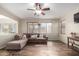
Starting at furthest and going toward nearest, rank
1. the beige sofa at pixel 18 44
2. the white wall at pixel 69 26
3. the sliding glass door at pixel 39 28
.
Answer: the white wall at pixel 69 26 < the beige sofa at pixel 18 44 < the sliding glass door at pixel 39 28

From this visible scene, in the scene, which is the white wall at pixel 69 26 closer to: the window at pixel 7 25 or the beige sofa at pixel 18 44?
the beige sofa at pixel 18 44

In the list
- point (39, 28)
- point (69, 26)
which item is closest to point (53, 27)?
point (39, 28)

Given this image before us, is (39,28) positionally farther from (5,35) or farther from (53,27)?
(5,35)

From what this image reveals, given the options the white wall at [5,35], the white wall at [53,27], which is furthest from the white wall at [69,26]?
the white wall at [5,35]

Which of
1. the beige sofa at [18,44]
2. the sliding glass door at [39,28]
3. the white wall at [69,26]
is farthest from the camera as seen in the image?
the white wall at [69,26]

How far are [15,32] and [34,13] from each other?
93 cm

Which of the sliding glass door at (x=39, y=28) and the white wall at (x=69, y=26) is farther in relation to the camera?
the white wall at (x=69, y=26)

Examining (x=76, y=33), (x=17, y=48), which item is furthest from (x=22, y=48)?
(x=76, y=33)

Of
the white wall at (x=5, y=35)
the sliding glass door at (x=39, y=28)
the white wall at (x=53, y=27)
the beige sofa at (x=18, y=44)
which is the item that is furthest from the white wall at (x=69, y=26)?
the white wall at (x=5, y=35)

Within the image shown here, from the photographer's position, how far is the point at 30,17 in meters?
3.39

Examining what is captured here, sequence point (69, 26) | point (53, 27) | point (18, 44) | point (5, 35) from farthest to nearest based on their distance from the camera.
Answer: point (69, 26), point (18, 44), point (53, 27), point (5, 35)

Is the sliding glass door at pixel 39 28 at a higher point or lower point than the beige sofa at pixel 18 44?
higher

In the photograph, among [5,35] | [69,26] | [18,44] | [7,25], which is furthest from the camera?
[69,26]

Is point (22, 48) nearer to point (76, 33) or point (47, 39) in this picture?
point (47, 39)
